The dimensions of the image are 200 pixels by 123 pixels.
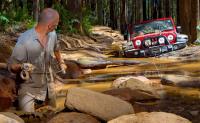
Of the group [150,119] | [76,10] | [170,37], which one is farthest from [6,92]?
[76,10]

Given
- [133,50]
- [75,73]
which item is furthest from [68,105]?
[133,50]

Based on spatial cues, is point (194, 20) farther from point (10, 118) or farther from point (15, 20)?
point (10, 118)

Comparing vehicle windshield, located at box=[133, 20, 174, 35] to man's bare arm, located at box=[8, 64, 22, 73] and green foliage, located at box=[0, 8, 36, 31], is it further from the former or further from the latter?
man's bare arm, located at box=[8, 64, 22, 73]

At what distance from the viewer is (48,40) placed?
5.03m

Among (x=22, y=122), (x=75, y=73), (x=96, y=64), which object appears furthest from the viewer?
(x=96, y=64)

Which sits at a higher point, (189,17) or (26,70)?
(26,70)

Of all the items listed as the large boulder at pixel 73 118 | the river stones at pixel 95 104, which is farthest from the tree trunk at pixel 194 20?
the large boulder at pixel 73 118

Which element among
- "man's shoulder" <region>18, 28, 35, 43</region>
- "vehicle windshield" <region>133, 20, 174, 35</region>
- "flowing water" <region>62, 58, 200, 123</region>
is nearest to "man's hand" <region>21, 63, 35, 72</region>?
"man's shoulder" <region>18, 28, 35, 43</region>

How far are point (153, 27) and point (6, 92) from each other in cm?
1104

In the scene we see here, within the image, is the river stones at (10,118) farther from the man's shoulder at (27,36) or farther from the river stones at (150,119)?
the river stones at (150,119)

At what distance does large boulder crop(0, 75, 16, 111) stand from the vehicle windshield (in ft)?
34.3

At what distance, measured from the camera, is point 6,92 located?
608 centimetres

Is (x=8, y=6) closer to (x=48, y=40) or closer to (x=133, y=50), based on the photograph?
(x=133, y=50)

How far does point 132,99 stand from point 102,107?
186 centimetres
